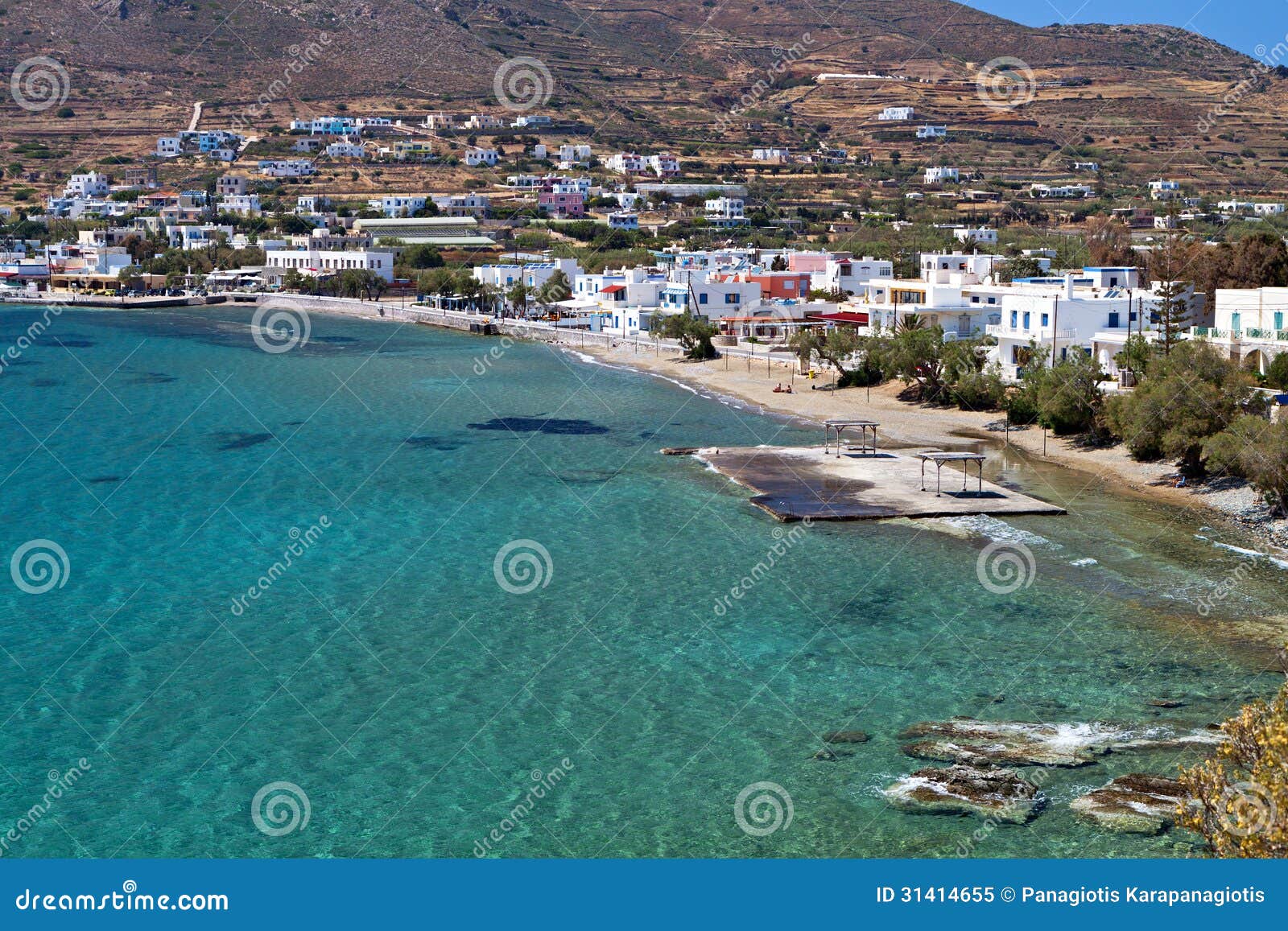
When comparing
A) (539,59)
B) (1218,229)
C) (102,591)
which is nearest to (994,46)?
(539,59)

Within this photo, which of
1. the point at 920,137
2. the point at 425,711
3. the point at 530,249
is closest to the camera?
the point at 425,711

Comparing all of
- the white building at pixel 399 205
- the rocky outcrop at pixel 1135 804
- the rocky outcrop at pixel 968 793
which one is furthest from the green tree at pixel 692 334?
the white building at pixel 399 205

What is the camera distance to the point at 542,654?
17938 millimetres

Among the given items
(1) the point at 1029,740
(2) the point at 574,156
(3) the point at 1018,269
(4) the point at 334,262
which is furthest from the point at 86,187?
(1) the point at 1029,740

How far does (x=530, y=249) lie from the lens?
313 ft

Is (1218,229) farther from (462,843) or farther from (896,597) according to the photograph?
(462,843)

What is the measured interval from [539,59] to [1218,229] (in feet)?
312

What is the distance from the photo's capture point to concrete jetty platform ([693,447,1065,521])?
Answer: 2542 centimetres

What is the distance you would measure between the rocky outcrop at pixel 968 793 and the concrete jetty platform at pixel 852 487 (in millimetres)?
11381

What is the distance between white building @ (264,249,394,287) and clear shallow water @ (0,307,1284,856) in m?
55.9

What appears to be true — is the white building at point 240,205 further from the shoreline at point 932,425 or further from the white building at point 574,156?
the shoreline at point 932,425

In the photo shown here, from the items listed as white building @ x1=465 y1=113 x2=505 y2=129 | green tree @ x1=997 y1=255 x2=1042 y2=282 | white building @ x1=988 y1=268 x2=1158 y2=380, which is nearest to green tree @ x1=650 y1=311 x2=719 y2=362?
green tree @ x1=997 y1=255 x2=1042 y2=282

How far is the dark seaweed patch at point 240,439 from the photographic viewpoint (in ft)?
116

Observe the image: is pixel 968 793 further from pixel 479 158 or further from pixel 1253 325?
pixel 479 158
